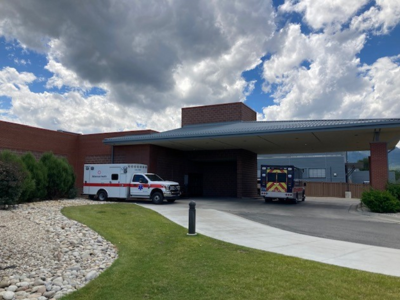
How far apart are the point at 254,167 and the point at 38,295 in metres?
28.9

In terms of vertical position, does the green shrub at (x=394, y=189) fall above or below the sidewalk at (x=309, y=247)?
above

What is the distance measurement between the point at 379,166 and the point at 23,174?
19.6m

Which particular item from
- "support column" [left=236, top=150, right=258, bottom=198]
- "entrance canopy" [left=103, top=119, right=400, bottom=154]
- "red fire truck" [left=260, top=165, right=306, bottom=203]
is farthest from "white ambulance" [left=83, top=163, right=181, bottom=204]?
"support column" [left=236, top=150, right=258, bottom=198]

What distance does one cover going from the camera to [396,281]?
589 centimetres

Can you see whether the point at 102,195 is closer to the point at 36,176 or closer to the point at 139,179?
the point at 139,179

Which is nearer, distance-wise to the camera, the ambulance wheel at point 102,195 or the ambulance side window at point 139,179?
the ambulance side window at point 139,179

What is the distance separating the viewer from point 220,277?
6.07m

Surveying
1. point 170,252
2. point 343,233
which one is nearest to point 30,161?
point 170,252

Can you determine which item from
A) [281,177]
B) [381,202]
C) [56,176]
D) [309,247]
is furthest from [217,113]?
[309,247]

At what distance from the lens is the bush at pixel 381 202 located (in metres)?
17.9

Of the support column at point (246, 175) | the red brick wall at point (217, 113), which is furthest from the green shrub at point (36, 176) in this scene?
the red brick wall at point (217, 113)

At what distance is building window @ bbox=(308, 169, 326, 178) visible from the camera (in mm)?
58247

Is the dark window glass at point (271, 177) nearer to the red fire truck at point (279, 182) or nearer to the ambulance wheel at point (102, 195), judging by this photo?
the red fire truck at point (279, 182)

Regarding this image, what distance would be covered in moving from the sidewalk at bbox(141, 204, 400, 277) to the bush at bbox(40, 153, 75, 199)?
37.2 ft
